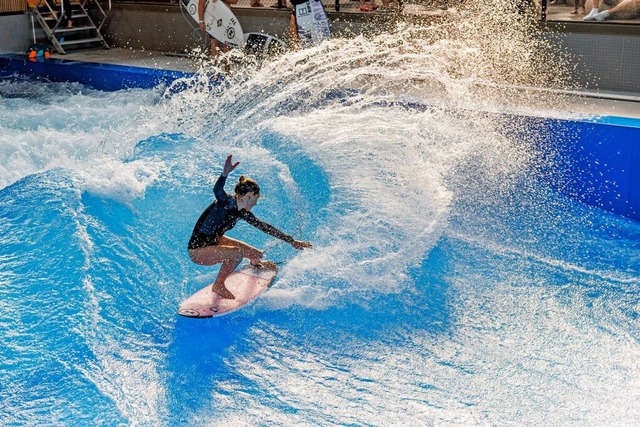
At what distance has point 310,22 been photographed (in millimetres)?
11172

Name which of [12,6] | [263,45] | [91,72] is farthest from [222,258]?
[12,6]

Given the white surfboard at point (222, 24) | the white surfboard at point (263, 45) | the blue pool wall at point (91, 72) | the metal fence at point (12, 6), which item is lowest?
the blue pool wall at point (91, 72)

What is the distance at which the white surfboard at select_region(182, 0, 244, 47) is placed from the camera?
1161 cm

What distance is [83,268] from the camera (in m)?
6.35

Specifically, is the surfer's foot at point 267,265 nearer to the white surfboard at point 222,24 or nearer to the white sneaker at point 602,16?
the white sneaker at point 602,16

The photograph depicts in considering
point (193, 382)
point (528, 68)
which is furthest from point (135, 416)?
point (528, 68)

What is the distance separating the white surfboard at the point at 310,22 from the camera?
36.6ft

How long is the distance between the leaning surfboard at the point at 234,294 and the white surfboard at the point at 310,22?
581 centimetres

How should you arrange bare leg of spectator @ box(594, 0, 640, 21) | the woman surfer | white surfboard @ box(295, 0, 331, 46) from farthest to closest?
white surfboard @ box(295, 0, 331, 46) < bare leg of spectator @ box(594, 0, 640, 21) < the woman surfer

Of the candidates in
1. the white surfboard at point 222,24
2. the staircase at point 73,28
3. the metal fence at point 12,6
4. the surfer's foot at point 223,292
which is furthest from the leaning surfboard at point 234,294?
the metal fence at point 12,6

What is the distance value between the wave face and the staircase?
4.06m

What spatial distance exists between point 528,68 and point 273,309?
5307mm

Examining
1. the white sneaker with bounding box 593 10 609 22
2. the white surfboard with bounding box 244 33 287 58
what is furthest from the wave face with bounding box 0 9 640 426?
the white surfboard with bounding box 244 33 287 58

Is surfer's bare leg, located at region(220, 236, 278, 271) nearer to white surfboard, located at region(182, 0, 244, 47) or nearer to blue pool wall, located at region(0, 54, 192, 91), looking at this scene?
blue pool wall, located at region(0, 54, 192, 91)
